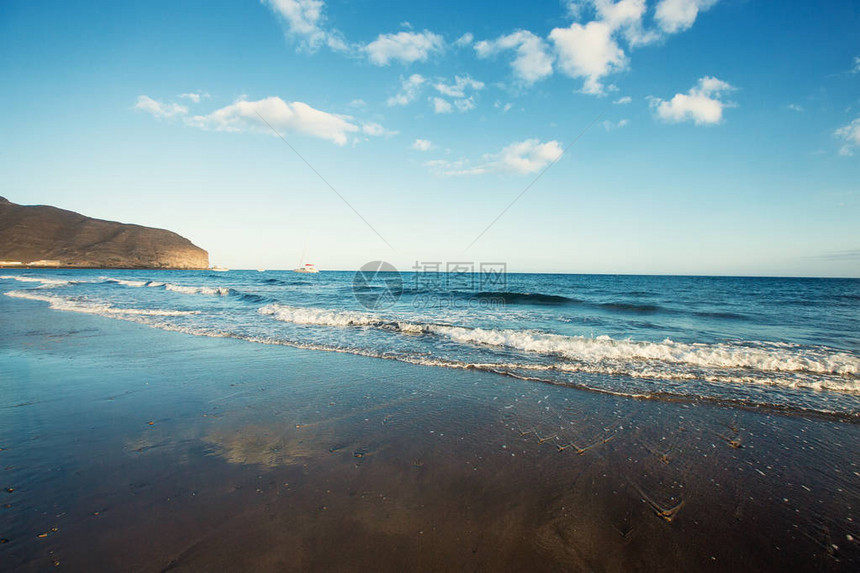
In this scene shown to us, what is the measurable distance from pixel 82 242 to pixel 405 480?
120558mm

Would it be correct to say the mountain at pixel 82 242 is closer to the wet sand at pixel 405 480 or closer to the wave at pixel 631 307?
the wet sand at pixel 405 480

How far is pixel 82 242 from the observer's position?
3356 inches

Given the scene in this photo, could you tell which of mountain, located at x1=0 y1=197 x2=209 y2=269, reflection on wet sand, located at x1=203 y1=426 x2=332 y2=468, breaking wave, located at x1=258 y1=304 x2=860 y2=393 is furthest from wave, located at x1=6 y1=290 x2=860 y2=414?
mountain, located at x1=0 y1=197 x2=209 y2=269

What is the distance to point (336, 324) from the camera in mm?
12820

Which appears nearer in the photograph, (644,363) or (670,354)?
(644,363)

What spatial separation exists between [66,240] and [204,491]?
121m

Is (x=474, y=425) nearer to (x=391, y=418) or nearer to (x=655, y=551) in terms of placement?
(x=391, y=418)

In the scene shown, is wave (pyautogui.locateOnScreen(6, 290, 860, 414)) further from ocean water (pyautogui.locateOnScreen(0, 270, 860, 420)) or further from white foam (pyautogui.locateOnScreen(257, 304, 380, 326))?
white foam (pyautogui.locateOnScreen(257, 304, 380, 326))

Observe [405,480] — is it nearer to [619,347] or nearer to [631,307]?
[619,347]

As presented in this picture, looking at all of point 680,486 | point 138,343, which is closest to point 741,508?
point 680,486

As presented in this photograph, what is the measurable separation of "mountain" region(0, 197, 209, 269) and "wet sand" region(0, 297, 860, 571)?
10796cm

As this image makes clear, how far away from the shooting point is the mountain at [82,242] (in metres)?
77.6

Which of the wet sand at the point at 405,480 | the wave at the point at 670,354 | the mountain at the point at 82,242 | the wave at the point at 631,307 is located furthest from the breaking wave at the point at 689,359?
the mountain at the point at 82,242

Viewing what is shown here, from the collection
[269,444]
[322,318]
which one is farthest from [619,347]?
[322,318]
